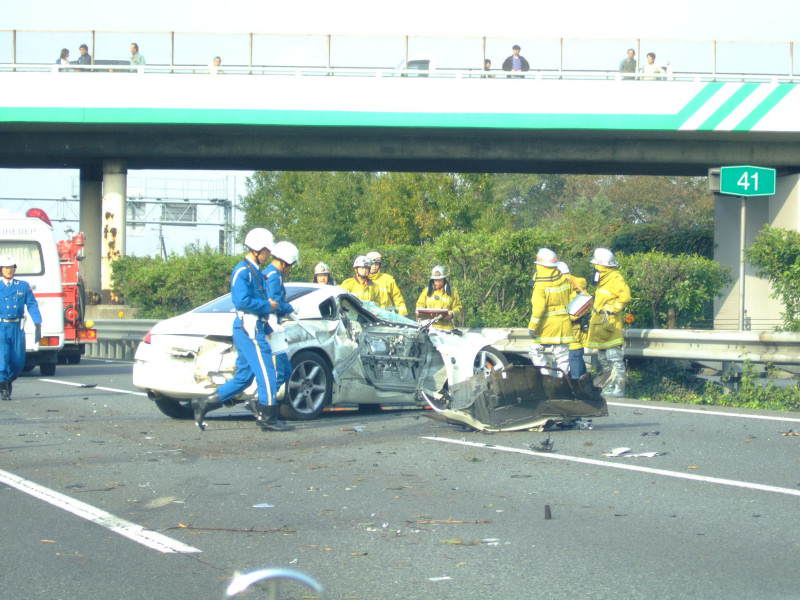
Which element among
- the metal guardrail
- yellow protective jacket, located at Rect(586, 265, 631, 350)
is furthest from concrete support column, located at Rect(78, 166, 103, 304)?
yellow protective jacket, located at Rect(586, 265, 631, 350)

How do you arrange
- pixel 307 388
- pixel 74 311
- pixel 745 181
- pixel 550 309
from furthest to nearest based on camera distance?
pixel 74 311 < pixel 745 181 < pixel 550 309 < pixel 307 388

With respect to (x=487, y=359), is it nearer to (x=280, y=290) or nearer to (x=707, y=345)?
(x=707, y=345)

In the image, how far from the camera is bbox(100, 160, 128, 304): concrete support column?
30.3 metres

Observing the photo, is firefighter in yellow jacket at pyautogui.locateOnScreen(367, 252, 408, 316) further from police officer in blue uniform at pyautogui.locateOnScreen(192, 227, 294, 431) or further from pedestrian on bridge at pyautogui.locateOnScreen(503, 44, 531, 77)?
pedestrian on bridge at pyautogui.locateOnScreen(503, 44, 531, 77)

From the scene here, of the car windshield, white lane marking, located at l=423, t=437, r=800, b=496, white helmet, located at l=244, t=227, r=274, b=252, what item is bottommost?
white lane marking, located at l=423, t=437, r=800, b=496

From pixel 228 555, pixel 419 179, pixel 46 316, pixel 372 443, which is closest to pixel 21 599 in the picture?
pixel 228 555

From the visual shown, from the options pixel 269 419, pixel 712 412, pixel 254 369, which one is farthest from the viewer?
pixel 712 412

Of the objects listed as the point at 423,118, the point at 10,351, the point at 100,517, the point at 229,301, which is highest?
the point at 423,118

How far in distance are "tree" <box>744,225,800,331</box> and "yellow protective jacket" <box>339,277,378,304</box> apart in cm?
492

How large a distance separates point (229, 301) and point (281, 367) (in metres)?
1.51

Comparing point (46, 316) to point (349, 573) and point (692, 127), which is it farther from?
point (692, 127)

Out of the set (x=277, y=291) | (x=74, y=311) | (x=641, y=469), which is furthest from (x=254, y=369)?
(x=74, y=311)

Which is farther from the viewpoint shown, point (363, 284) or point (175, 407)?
point (363, 284)

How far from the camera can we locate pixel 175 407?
10750mm
